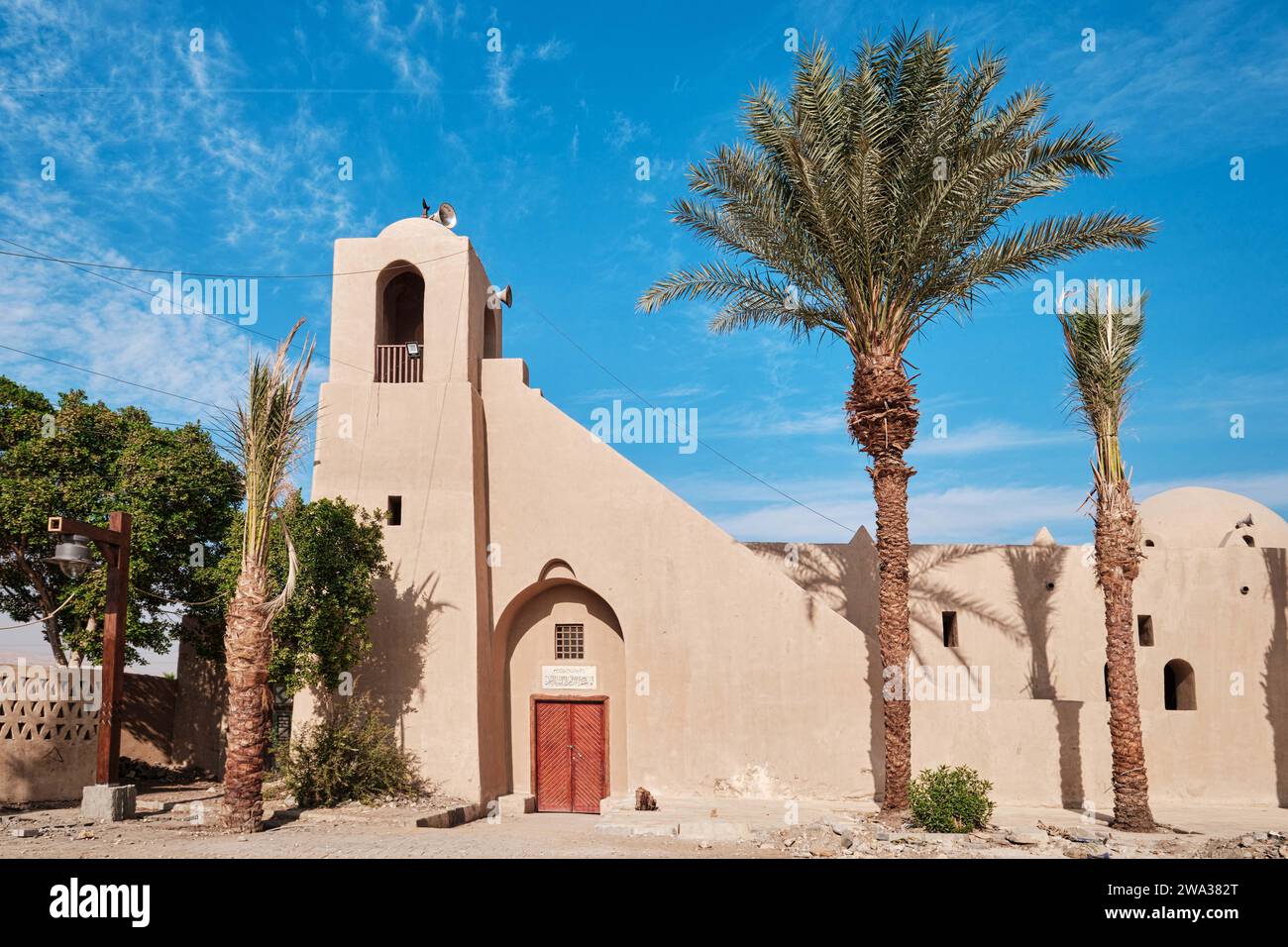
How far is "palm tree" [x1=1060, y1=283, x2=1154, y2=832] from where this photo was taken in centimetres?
1645

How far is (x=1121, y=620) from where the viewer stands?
16.6 metres

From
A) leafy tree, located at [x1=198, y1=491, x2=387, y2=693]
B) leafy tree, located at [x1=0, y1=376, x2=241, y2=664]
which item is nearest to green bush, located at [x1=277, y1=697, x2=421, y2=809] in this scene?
leafy tree, located at [x1=198, y1=491, x2=387, y2=693]

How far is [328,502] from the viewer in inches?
703

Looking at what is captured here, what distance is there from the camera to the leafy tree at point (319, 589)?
1672 centimetres

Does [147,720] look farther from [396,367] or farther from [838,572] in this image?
[838,572]

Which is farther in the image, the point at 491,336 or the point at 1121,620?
the point at 491,336

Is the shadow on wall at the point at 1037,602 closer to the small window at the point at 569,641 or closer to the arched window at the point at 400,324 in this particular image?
the small window at the point at 569,641

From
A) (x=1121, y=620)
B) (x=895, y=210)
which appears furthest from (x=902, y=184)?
(x=1121, y=620)

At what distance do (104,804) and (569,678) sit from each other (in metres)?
8.74

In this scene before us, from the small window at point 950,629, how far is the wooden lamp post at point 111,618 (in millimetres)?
16636

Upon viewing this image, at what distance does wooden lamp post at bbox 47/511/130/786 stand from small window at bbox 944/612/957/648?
16.6 m

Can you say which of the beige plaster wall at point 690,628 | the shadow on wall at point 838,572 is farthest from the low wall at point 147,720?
Result: the shadow on wall at point 838,572

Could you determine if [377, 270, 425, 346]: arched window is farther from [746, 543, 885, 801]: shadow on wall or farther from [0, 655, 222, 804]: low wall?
[0, 655, 222, 804]: low wall
